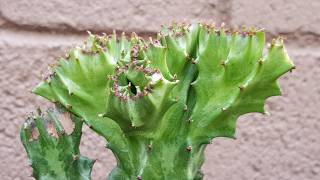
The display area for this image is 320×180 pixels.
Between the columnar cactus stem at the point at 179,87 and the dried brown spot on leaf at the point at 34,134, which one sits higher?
the columnar cactus stem at the point at 179,87

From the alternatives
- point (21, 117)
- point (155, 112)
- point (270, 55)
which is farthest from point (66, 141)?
point (21, 117)

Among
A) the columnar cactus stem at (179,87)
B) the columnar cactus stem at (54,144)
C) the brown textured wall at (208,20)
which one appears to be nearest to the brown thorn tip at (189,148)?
the columnar cactus stem at (179,87)

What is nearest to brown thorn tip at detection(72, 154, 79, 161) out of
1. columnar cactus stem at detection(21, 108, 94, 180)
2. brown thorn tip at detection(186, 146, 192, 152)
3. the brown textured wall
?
columnar cactus stem at detection(21, 108, 94, 180)

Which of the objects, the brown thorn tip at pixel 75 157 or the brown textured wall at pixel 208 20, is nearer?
the brown thorn tip at pixel 75 157

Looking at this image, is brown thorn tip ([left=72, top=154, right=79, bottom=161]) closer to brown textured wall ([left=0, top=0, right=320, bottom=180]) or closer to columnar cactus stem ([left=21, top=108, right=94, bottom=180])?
columnar cactus stem ([left=21, top=108, right=94, bottom=180])

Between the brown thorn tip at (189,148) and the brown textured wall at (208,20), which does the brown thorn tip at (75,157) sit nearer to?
the brown thorn tip at (189,148)
